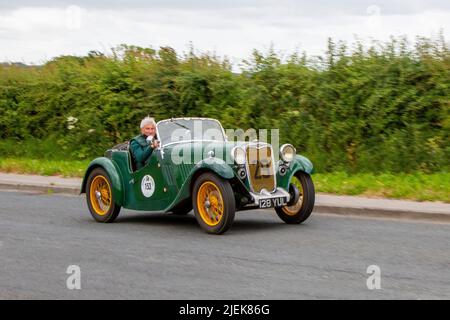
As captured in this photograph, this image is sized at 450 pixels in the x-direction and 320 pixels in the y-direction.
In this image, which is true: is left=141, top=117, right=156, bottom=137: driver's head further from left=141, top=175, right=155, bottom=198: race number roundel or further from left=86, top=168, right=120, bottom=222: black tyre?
left=86, top=168, right=120, bottom=222: black tyre

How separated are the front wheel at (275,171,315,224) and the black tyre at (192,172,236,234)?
121 centimetres

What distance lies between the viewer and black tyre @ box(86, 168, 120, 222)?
13.3m

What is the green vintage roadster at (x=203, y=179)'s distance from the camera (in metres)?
11.7

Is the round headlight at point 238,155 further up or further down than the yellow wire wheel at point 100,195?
further up

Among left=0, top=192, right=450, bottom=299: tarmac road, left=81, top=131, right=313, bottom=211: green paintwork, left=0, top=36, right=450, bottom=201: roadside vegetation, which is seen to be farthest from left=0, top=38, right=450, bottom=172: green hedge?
left=81, top=131, right=313, bottom=211: green paintwork

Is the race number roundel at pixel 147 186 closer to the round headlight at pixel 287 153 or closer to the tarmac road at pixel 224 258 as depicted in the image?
the tarmac road at pixel 224 258

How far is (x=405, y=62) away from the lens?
17.8 metres

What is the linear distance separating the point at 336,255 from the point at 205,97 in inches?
442

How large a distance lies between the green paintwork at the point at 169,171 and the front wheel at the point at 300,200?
15 cm

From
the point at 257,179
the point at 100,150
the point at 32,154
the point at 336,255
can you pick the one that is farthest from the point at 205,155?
the point at 32,154

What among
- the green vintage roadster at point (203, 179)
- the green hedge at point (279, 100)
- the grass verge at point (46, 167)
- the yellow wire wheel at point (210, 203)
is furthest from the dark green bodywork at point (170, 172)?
the grass verge at point (46, 167)

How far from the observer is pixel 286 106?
19.3 m

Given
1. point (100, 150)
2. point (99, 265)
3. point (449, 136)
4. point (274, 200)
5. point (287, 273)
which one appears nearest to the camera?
point (287, 273)
